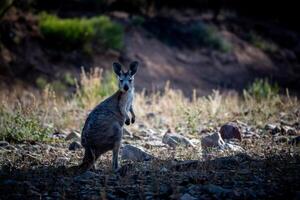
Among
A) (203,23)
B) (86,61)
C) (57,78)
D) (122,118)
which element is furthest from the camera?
(203,23)

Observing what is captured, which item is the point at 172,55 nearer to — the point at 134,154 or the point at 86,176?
the point at 134,154

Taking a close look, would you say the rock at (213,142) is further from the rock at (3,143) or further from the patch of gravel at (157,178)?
the rock at (3,143)

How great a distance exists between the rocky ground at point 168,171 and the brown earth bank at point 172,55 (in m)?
9.78

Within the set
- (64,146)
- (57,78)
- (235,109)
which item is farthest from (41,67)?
(64,146)

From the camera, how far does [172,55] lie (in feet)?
85.5

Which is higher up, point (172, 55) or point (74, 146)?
point (172, 55)

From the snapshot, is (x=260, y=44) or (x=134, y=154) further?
(x=260, y=44)

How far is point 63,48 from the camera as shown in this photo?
2273 centimetres

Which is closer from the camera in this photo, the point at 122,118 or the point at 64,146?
the point at 122,118

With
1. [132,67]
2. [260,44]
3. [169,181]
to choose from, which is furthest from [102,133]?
[260,44]

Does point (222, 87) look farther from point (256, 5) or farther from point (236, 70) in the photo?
A: point (256, 5)

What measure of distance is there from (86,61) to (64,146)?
1206 cm

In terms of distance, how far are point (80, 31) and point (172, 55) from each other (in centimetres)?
531

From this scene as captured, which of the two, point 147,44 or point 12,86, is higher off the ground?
point 147,44
